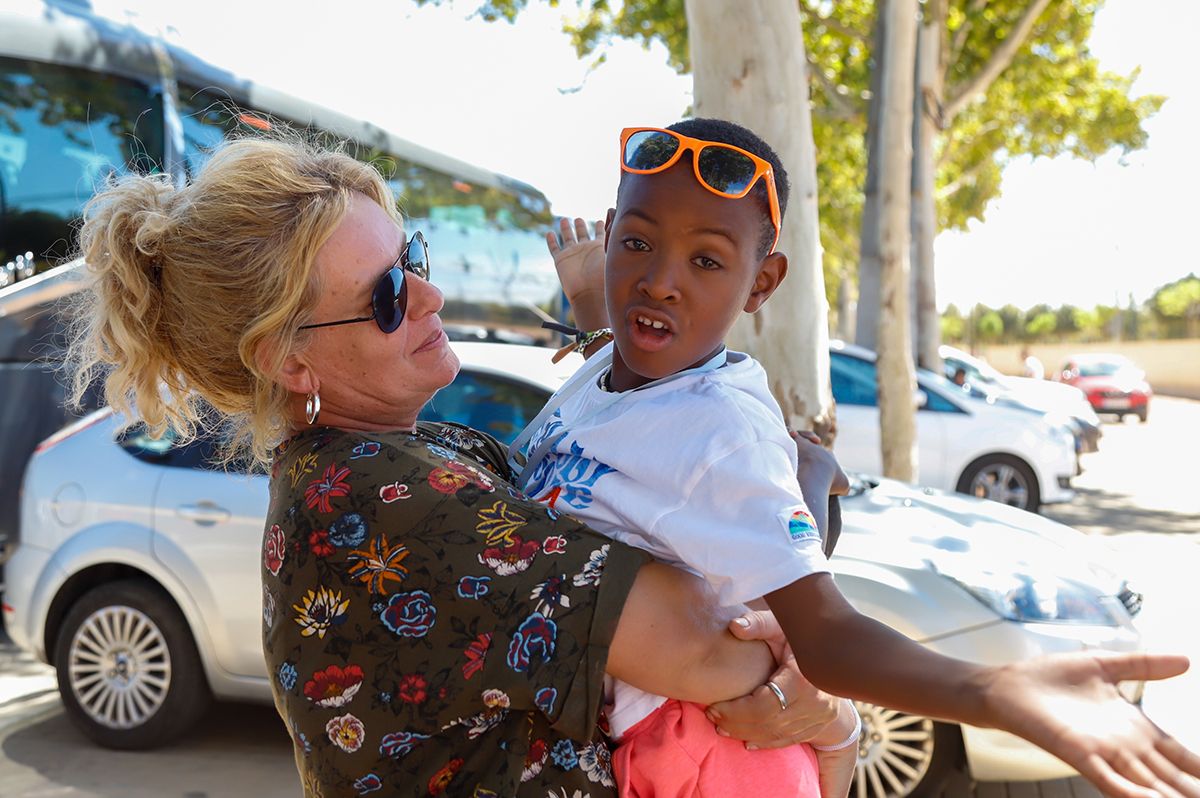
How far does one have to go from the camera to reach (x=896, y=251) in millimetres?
8234

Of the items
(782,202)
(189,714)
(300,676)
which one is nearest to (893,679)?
(300,676)

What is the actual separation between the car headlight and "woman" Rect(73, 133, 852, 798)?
2917 millimetres

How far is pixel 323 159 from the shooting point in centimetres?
181

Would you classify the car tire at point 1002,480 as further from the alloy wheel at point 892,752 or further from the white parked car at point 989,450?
the alloy wheel at point 892,752

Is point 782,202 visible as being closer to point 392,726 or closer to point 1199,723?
point 392,726

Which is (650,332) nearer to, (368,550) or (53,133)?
(368,550)

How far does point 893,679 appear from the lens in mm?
1254

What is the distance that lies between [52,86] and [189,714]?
5145 mm

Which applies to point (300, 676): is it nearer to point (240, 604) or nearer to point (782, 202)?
point (782, 202)

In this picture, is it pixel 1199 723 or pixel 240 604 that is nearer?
pixel 240 604

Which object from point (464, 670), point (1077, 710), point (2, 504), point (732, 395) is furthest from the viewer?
point (2, 504)

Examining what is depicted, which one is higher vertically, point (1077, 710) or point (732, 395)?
point (732, 395)

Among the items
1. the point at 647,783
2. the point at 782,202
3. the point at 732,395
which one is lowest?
the point at 647,783

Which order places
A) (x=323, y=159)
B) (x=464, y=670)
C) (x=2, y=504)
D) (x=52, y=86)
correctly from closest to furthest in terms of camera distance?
1. (x=464, y=670)
2. (x=323, y=159)
3. (x=2, y=504)
4. (x=52, y=86)
